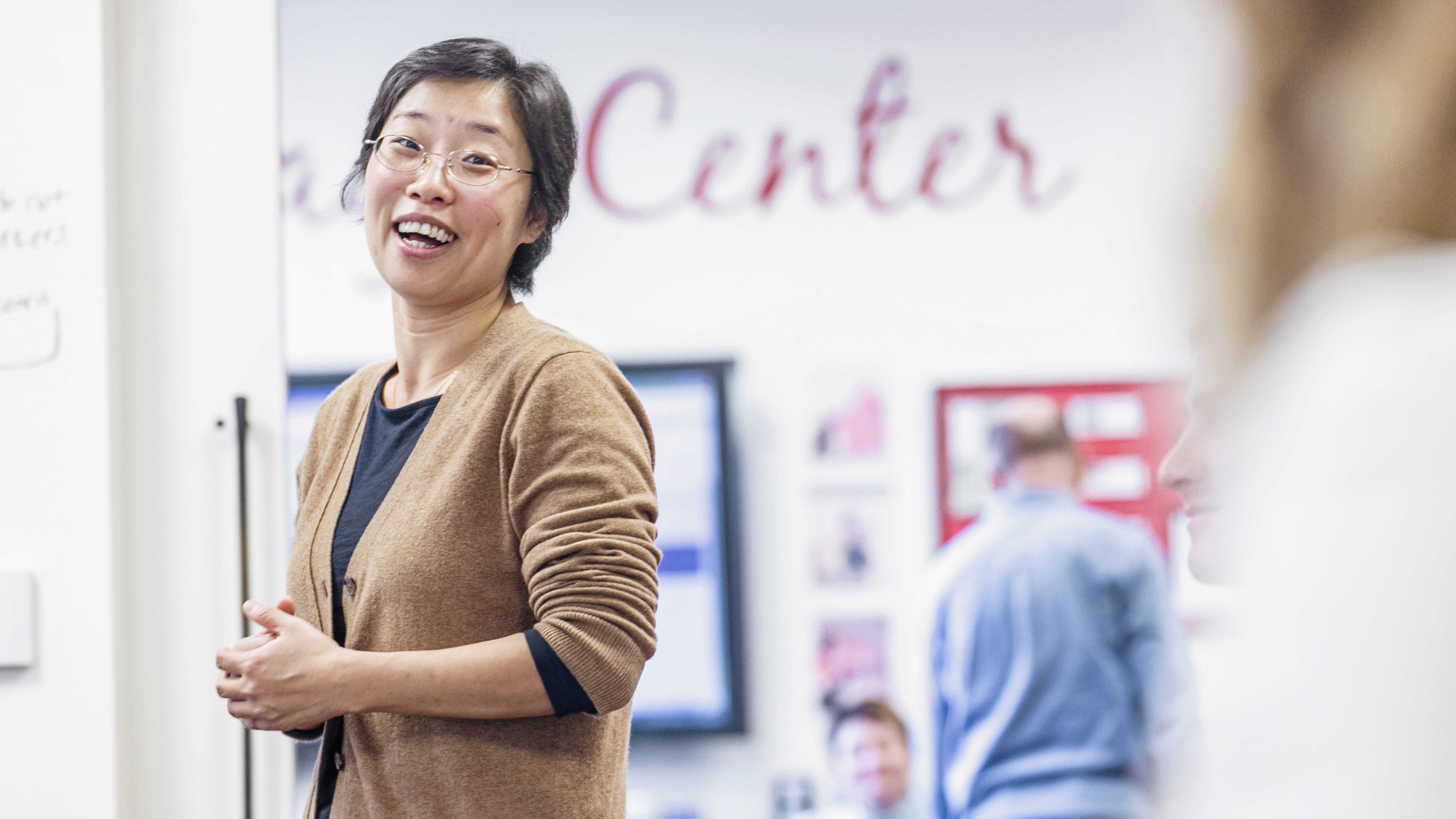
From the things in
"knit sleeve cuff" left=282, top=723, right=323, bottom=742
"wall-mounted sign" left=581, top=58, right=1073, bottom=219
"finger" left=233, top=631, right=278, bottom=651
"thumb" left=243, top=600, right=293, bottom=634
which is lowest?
"knit sleeve cuff" left=282, top=723, right=323, bottom=742

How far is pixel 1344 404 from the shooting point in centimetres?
24

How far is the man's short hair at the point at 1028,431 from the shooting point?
2.52 metres

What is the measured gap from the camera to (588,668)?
3.04 feet

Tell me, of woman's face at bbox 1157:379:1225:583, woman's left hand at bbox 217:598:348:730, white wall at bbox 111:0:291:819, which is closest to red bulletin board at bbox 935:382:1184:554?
white wall at bbox 111:0:291:819

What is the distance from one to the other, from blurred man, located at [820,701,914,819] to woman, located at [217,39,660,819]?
1.56 meters

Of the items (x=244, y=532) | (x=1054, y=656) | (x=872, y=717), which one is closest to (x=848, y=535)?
(x=872, y=717)

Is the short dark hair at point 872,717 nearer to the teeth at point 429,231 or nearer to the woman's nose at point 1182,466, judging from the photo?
the teeth at point 429,231

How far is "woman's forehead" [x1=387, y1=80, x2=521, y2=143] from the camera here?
1.08 metres

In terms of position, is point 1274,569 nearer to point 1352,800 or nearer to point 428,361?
point 1352,800

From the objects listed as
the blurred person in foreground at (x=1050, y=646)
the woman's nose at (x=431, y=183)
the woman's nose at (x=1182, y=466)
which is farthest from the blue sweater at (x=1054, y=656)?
the woman's nose at (x=1182, y=466)

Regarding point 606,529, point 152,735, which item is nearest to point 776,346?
point 152,735

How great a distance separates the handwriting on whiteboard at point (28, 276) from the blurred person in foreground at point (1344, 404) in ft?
5.46

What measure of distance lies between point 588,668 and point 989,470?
1805 mm

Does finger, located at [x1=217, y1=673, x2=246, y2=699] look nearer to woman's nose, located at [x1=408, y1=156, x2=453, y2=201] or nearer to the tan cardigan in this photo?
the tan cardigan
